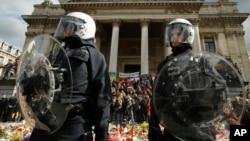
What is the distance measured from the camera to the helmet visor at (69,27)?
8.03ft

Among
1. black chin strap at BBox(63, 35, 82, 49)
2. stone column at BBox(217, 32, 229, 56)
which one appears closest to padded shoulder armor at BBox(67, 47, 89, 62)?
black chin strap at BBox(63, 35, 82, 49)

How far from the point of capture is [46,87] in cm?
201

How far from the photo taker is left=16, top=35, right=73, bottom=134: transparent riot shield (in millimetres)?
1977

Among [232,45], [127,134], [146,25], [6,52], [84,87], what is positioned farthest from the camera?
[6,52]

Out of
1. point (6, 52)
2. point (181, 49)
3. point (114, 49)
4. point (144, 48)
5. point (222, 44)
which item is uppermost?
point (6, 52)

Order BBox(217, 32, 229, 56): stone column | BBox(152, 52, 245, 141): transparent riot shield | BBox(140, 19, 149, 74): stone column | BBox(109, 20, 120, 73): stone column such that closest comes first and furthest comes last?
BBox(152, 52, 245, 141): transparent riot shield
BBox(140, 19, 149, 74): stone column
BBox(109, 20, 120, 73): stone column
BBox(217, 32, 229, 56): stone column

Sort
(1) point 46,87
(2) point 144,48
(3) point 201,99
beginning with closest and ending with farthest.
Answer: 1. (3) point 201,99
2. (1) point 46,87
3. (2) point 144,48

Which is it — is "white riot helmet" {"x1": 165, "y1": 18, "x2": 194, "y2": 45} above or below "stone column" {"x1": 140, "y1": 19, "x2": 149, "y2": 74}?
below

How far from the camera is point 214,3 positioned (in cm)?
2827

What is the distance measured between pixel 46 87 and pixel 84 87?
16.2 inches

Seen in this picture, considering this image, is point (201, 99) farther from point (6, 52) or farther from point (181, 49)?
point (6, 52)

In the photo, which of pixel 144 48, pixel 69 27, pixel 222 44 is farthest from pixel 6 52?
pixel 69 27

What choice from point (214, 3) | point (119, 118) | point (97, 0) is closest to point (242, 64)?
point (214, 3)

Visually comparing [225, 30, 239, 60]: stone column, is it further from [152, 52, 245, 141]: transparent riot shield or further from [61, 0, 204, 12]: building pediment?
[152, 52, 245, 141]: transparent riot shield
